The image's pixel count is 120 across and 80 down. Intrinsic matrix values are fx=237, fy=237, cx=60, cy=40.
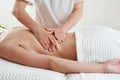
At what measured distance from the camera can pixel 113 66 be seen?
1292 mm

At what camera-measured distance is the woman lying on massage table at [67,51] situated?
1.27m

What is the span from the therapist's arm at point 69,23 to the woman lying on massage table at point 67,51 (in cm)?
4

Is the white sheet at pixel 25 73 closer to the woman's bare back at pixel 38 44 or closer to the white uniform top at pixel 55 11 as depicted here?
the woman's bare back at pixel 38 44

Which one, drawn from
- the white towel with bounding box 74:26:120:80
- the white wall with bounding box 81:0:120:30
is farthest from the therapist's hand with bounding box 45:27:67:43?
the white wall with bounding box 81:0:120:30

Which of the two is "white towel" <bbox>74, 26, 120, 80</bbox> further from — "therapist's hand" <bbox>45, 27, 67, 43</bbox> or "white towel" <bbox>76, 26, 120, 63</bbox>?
"therapist's hand" <bbox>45, 27, 67, 43</bbox>

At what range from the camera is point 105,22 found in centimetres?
298

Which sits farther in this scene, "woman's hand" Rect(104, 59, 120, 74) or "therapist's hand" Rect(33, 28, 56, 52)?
"therapist's hand" Rect(33, 28, 56, 52)

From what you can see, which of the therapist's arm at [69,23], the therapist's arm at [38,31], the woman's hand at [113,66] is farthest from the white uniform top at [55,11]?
the woman's hand at [113,66]

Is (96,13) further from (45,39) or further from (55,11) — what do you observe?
(45,39)

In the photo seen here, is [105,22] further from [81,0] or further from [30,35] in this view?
[30,35]

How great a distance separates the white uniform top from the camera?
6.05 feet

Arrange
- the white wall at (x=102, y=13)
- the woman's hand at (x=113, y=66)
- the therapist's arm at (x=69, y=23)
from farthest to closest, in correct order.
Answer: the white wall at (x=102, y=13) → the therapist's arm at (x=69, y=23) → the woman's hand at (x=113, y=66)

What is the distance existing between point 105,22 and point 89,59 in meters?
1.68

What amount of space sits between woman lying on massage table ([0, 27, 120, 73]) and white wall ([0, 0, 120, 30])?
1.47m
